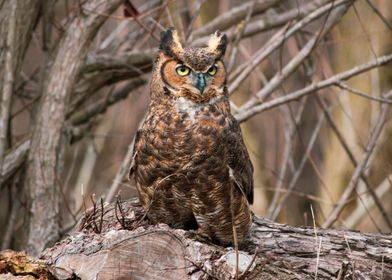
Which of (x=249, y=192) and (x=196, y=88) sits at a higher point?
(x=196, y=88)

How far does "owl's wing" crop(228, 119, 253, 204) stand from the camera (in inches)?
Result: 156

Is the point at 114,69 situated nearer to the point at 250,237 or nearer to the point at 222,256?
the point at 250,237

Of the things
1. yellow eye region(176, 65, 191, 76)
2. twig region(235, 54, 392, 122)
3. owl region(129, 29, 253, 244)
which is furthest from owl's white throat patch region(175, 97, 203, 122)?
twig region(235, 54, 392, 122)

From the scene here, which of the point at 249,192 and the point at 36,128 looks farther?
the point at 36,128

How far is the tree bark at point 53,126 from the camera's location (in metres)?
5.12

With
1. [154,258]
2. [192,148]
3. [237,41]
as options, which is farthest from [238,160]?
[237,41]

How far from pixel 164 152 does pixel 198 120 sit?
25cm

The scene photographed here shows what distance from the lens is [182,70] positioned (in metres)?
3.96

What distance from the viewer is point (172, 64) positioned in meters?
4.02

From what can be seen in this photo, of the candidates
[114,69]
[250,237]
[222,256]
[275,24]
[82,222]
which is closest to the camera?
[222,256]

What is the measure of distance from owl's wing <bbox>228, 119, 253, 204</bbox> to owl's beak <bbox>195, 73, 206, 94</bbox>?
0.28 metres

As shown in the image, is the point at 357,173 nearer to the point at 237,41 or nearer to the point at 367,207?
the point at 237,41

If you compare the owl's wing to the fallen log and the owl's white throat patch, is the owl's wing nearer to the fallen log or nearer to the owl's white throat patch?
the owl's white throat patch

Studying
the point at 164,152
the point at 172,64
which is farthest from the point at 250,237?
the point at 172,64
